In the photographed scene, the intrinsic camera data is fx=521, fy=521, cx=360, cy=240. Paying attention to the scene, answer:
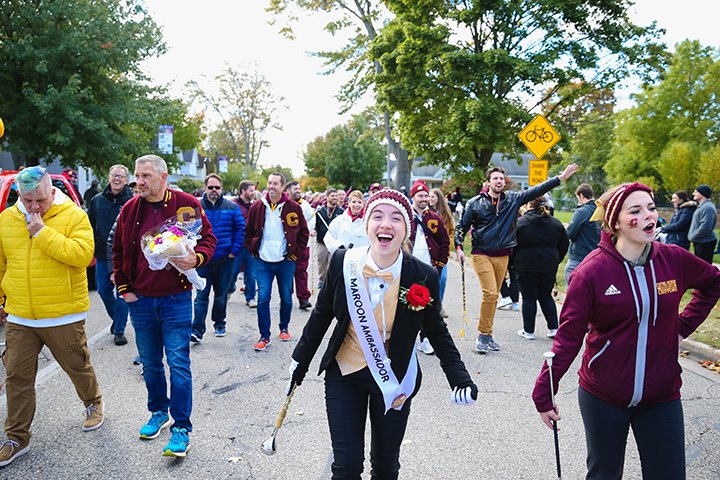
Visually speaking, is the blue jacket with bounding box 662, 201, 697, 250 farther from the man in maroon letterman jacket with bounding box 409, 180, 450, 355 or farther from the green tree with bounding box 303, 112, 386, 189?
the green tree with bounding box 303, 112, 386, 189

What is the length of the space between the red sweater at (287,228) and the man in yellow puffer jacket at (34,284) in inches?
113

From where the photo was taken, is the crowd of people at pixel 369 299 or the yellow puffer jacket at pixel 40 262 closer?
the crowd of people at pixel 369 299

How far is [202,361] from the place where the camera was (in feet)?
20.0

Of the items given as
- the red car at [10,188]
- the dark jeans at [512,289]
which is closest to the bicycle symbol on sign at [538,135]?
the dark jeans at [512,289]

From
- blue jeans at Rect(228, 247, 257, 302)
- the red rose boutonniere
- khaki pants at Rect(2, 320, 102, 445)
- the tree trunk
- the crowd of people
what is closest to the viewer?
the crowd of people

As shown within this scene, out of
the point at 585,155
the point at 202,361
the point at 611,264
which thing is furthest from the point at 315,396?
the point at 585,155

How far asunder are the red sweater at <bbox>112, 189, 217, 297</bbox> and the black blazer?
4.84 ft

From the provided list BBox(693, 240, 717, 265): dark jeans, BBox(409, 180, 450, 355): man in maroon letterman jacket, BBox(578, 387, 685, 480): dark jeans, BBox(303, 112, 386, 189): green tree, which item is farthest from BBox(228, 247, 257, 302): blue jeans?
BBox(303, 112, 386, 189): green tree

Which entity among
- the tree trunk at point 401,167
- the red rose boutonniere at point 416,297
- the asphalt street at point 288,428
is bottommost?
the asphalt street at point 288,428

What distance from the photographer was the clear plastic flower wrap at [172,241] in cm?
370

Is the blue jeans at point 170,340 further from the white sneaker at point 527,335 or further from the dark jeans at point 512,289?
the dark jeans at point 512,289

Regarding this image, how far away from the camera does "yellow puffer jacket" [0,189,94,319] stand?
150 inches

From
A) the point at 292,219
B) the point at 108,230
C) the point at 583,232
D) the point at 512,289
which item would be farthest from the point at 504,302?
the point at 108,230

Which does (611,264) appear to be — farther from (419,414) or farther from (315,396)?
(315,396)
